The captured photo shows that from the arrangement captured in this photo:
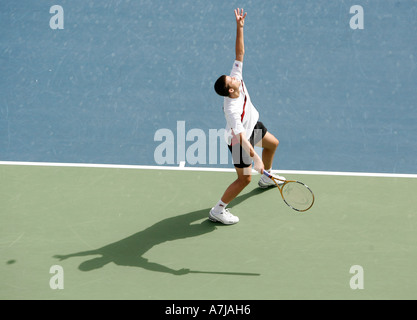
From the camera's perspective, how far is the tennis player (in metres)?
7.12

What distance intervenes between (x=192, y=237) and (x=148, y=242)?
48cm

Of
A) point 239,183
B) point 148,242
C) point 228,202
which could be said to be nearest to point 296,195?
point 239,183

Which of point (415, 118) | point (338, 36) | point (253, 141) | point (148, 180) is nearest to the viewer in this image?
point (253, 141)

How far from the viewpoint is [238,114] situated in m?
7.22

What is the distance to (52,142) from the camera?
9969mm

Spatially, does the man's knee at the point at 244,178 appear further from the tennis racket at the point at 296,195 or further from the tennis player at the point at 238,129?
the tennis racket at the point at 296,195

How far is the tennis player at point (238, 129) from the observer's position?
7.12m

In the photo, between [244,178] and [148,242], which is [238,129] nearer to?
[244,178]

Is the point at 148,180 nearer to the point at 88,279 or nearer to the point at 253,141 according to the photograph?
the point at 253,141

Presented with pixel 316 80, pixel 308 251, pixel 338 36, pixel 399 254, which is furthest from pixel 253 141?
pixel 338 36

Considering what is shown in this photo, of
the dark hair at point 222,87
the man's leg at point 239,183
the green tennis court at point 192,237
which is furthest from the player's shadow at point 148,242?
the dark hair at point 222,87

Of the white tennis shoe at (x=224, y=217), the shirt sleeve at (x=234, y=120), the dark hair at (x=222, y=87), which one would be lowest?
the white tennis shoe at (x=224, y=217)

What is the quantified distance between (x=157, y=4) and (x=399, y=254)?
5954 mm

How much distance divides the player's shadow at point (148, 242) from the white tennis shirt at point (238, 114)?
1.04 m
